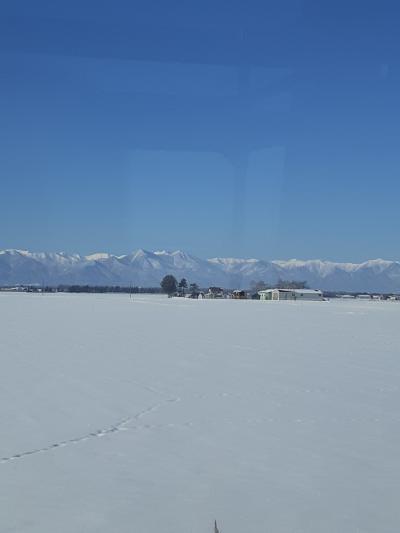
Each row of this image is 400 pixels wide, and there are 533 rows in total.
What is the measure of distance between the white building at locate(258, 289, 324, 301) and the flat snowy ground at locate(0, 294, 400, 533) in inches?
2391

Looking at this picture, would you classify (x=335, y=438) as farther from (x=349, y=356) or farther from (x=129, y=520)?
(x=349, y=356)

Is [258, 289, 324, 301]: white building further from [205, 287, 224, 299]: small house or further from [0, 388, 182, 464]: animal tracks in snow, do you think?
[0, 388, 182, 464]: animal tracks in snow

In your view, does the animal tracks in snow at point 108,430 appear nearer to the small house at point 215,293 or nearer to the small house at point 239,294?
the small house at point 239,294

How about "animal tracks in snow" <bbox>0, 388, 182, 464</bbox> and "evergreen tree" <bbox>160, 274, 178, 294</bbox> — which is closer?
"animal tracks in snow" <bbox>0, 388, 182, 464</bbox>

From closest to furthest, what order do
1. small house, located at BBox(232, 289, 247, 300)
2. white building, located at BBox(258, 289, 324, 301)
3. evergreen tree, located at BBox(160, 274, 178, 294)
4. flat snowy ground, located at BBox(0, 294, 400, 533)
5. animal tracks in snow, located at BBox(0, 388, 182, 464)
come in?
flat snowy ground, located at BBox(0, 294, 400, 533), animal tracks in snow, located at BBox(0, 388, 182, 464), white building, located at BBox(258, 289, 324, 301), small house, located at BBox(232, 289, 247, 300), evergreen tree, located at BBox(160, 274, 178, 294)

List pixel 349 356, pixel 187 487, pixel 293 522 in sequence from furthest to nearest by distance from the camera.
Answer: pixel 349 356, pixel 187 487, pixel 293 522

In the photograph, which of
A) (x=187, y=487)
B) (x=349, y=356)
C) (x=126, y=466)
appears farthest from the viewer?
(x=349, y=356)

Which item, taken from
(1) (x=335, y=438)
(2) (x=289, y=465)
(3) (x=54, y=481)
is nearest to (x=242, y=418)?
(1) (x=335, y=438)

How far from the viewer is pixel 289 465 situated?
3.48m

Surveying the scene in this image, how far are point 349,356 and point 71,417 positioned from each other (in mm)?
5706

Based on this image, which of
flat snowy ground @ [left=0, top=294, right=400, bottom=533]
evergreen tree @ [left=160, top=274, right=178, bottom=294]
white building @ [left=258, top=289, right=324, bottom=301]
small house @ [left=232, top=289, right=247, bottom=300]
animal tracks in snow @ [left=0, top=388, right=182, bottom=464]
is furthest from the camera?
evergreen tree @ [left=160, top=274, right=178, bottom=294]

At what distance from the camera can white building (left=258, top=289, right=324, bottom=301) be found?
68.0 m

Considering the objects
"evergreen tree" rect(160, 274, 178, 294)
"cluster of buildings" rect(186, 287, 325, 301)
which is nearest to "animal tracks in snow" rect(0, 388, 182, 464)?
"cluster of buildings" rect(186, 287, 325, 301)

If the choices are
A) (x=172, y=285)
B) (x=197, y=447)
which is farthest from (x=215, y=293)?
(x=197, y=447)
